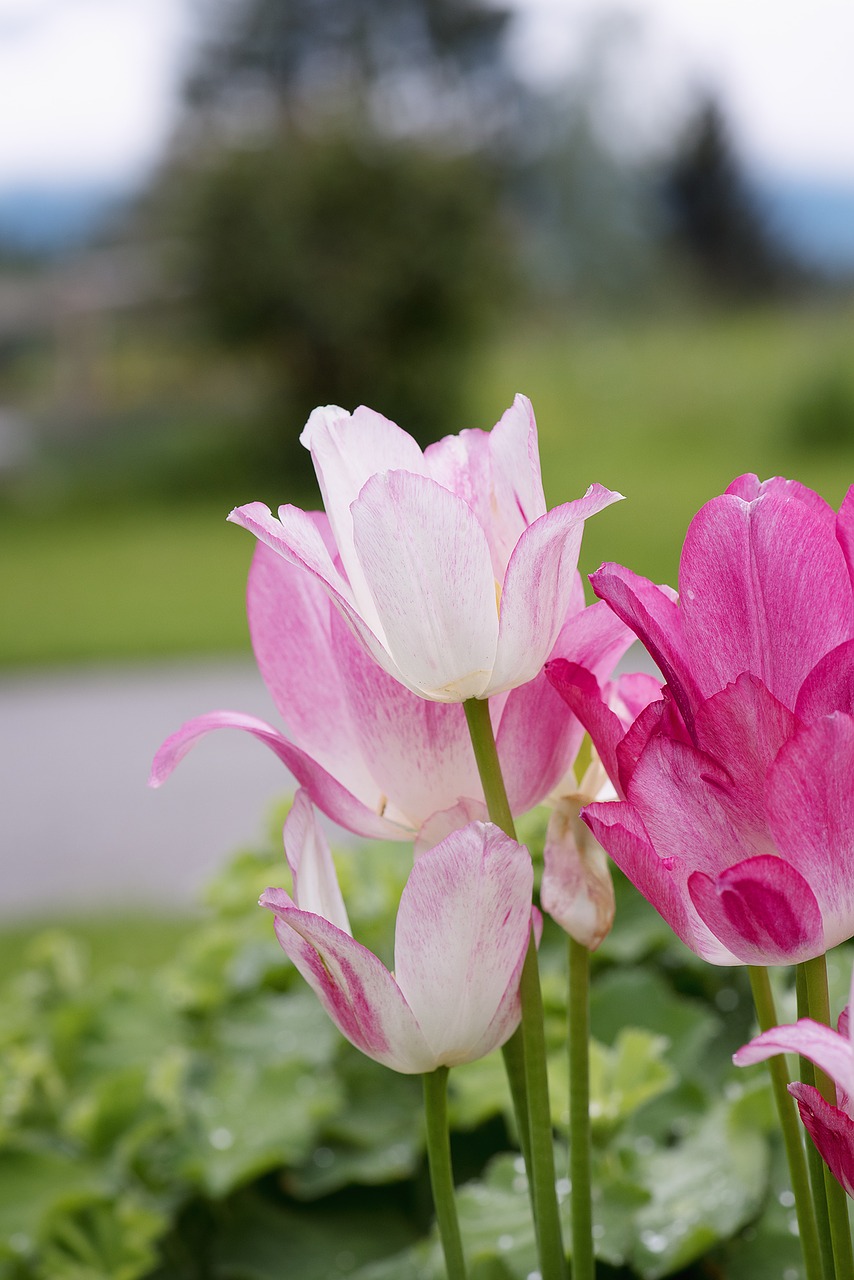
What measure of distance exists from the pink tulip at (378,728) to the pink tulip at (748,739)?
0.06 meters

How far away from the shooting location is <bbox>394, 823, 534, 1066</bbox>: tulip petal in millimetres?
427

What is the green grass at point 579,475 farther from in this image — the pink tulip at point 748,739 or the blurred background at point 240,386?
the pink tulip at point 748,739

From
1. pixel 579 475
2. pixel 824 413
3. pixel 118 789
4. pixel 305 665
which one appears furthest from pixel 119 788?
pixel 824 413

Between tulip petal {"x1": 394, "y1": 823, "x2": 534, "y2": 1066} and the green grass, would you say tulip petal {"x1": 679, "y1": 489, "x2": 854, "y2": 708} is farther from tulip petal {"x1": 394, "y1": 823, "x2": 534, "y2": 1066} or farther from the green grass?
Result: the green grass

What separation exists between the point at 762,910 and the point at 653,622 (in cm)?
8

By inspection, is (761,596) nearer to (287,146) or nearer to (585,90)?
(287,146)

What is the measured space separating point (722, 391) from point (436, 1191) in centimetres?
1250

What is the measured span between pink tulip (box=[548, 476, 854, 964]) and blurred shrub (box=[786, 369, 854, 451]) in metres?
9.79

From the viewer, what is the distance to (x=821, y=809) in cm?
38

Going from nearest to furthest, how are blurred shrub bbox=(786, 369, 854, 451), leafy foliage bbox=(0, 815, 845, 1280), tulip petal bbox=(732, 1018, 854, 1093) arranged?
tulip petal bbox=(732, 1018, 854, 1093)
leafy foliage bbox=(0, 815, 845, 1280)
blurred shrub bbox=(786, 369, 854, 451)

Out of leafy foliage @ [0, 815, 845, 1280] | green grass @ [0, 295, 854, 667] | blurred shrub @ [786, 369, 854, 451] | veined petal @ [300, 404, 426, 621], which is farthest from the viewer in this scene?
blurred shrub @ [786, 369, 854, 451]

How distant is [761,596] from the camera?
0.40 meters

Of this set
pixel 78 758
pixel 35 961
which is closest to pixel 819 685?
pixel 35 961

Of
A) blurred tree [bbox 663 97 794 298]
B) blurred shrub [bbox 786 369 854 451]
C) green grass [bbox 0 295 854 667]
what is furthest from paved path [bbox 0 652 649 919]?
blurred tree [bbox 663 97 794 298]
